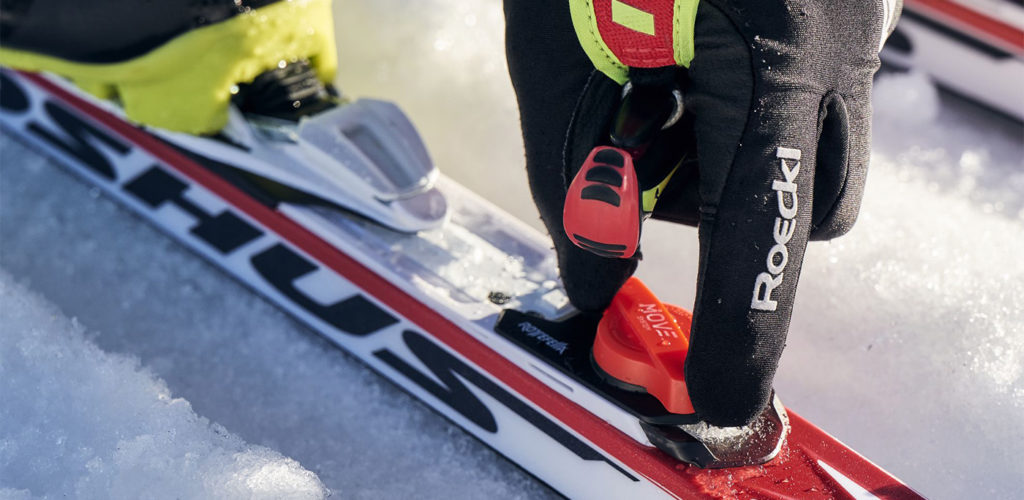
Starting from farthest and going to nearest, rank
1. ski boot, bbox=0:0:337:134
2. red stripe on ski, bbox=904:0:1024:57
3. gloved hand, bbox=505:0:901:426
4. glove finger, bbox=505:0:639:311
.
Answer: red stripe on ski, bbox=904:0:1024:57
ski boot, bbox=0:0:337:134
glove finger, bbox=505:0:639:311
gloved hand, bbox=505:0:901:426

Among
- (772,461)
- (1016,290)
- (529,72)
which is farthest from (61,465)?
(1016,290)

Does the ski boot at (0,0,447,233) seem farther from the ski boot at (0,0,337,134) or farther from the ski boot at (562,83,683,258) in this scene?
the ski boot at (562,83,683,258)

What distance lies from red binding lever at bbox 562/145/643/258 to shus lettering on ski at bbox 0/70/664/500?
12.1 inches

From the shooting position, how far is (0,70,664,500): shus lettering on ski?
1.17 m

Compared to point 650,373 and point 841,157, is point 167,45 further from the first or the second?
point 841,157

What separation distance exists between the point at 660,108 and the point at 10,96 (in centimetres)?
128

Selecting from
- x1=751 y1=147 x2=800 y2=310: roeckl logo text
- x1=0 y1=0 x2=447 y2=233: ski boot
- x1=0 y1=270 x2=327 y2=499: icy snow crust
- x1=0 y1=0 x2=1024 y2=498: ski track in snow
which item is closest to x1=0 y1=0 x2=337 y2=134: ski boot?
x1=0 y1=0 x2=447 y2=233: ski boot

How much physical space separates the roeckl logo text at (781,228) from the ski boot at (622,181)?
130 millimetres

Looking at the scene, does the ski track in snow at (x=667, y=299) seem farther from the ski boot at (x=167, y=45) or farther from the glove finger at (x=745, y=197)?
the glove finger at (x=745, y=197)

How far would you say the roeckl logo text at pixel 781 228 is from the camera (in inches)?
33.7

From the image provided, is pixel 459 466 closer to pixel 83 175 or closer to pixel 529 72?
pixel 529 72

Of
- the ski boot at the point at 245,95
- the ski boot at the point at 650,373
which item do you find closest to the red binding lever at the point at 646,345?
the ski boot at the point at 650,373

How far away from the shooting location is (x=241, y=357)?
131 centimetres

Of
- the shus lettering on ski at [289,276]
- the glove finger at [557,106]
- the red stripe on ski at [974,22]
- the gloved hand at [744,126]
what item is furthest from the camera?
the red stripe on ski at [974,22]
